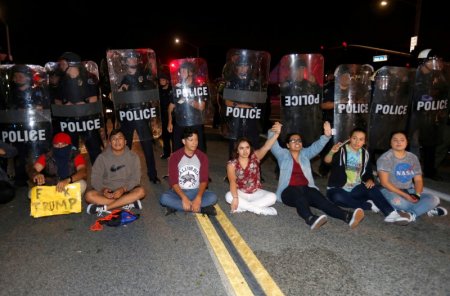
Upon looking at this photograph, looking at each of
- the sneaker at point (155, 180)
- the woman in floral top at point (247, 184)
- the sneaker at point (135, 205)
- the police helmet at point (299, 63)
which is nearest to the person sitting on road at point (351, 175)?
the woman in floral top at point (247, 184)

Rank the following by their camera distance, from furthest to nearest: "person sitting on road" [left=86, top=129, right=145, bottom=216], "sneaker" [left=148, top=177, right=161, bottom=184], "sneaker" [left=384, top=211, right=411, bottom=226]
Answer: "sneaker" [left=148, top=177, right=161, bottom=184] < "person sitting on road" [left=86, top=129, right=145, bottom=216] < "sneaker" [left=384, top=211, right=411, bottom=226]

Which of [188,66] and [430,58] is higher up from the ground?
[430,58]

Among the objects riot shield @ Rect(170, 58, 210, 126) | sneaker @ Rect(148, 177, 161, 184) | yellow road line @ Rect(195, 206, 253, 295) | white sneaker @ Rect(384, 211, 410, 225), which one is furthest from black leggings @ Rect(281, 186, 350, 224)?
sneaker @ Rect(148, 177, 161, 184)

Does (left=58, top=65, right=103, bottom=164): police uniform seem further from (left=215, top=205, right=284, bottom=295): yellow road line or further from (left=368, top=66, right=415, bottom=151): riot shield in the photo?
(left=368, top=66, right=415, bottom=151): riot shield

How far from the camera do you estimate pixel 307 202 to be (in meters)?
4.48

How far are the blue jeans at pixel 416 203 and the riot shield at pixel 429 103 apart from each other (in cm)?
224

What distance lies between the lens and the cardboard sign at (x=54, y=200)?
460cm

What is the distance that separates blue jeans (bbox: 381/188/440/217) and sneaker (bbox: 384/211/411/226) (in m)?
0.31

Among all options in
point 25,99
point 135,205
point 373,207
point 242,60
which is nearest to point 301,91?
point 242,60

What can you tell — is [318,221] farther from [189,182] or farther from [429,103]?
[429,103]

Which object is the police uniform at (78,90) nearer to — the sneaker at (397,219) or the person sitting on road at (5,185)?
the person sitting on road at (5,185)

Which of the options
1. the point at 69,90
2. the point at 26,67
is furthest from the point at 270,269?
the point at 26,67

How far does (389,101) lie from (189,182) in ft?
12.6

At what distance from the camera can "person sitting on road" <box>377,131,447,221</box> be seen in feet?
15.0
